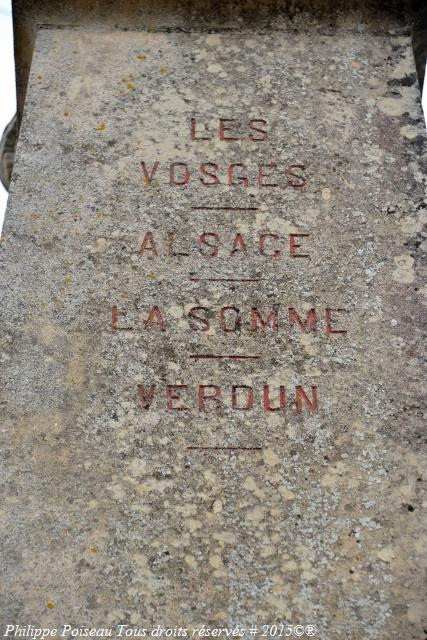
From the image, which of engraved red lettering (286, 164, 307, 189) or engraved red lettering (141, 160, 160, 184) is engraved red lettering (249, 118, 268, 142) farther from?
engraved red lettering (141, 160, 160, 184)

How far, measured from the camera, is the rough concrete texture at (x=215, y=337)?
9.27 ft

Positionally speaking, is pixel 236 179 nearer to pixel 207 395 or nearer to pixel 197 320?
pixel 197 320

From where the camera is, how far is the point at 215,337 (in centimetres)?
325

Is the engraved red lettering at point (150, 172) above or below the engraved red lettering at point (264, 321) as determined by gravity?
above

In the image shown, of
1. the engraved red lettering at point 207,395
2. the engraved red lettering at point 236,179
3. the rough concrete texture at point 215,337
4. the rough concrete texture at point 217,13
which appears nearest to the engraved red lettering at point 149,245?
the rough concrete texture at point 215,337

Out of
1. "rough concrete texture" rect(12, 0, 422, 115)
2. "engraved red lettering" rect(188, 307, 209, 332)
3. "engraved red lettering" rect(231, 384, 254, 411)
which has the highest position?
"rough concrete texture" rect(12, 0, 422, 115)

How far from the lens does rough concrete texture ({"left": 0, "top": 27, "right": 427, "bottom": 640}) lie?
111 inches

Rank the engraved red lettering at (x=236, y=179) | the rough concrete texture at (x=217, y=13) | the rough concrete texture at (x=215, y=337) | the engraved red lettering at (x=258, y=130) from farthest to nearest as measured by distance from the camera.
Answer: the rough concrete texture at (x=217, y=13) → the engraved red lettering at (x=258, y=130) → the engraved red lettering at (x=236, y=179) → the rough concrete texture at (x=215, y=337)

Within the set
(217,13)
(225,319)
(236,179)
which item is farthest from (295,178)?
(217,13)

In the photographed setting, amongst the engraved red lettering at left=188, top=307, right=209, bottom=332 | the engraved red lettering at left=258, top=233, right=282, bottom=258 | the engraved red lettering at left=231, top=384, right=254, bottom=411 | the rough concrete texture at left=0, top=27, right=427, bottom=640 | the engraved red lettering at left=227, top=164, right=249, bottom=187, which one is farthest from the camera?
the engraved red lettering at left=227, top=164, right=249, bottom=187

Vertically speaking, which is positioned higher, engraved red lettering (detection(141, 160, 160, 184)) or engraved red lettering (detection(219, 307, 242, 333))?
engraved red lettering (detection(141, 160, 160, 184))

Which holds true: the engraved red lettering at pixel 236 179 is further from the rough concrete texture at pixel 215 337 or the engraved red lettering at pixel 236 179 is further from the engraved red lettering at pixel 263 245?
the engraved red lettering at pixel 263 245

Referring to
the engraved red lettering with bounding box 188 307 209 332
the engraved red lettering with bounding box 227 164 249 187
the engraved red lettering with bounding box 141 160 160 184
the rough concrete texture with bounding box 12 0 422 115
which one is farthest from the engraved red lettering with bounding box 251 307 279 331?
the rough concrete texture with bounding box 12 0 422 115

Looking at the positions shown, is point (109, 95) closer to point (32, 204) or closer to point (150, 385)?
point (32, 204)
